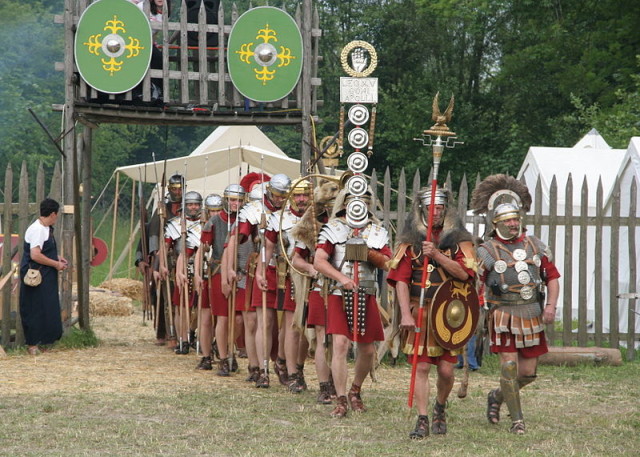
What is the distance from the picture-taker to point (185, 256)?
36.1 feet

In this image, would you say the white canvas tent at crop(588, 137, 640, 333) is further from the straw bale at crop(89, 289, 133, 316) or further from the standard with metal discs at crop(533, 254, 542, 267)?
the straw bale at crop(89, 289, 133, 316)

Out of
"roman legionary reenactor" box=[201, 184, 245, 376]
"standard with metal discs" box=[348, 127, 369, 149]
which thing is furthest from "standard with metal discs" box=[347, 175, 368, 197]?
"roman legionary reenactor" box=[201, 184, 245, 376]

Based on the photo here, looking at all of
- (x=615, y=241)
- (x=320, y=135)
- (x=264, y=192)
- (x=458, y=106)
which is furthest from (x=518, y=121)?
(x=264, y=192)

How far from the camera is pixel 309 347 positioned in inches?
333

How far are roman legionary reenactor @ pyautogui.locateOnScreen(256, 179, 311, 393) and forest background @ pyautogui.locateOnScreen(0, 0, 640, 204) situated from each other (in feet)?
44.8

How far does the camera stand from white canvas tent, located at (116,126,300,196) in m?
16.7

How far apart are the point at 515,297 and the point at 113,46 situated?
5642 mm

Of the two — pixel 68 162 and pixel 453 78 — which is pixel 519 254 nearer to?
pixel 68 162

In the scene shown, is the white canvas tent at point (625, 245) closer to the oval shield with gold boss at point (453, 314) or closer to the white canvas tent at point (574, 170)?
the white canvas tent at point (574, 170)

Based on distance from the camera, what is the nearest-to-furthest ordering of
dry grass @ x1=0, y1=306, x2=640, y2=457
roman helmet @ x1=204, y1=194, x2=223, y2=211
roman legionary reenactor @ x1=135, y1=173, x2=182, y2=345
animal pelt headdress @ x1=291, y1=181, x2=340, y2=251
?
1. dry grass @ x1=0, y1=306, x2=640, y2=457
2. animal pelt headdress @ x1=291, y1=181, x2=340, y2=251
3. roman helmet @ x1=204, y1=194, x2=223, y2=211
4. roman legionary reenactor @ x1=135, y1=173, x2=182, y2=345

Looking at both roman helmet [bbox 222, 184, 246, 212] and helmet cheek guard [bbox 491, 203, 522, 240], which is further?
roman helmet [bbox 222, 184, 246, 212]

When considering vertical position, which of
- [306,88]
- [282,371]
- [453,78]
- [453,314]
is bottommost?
[282,371]

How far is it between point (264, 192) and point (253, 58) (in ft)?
8.00

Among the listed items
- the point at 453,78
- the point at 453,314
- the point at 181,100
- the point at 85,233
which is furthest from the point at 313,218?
the point at 453,78
